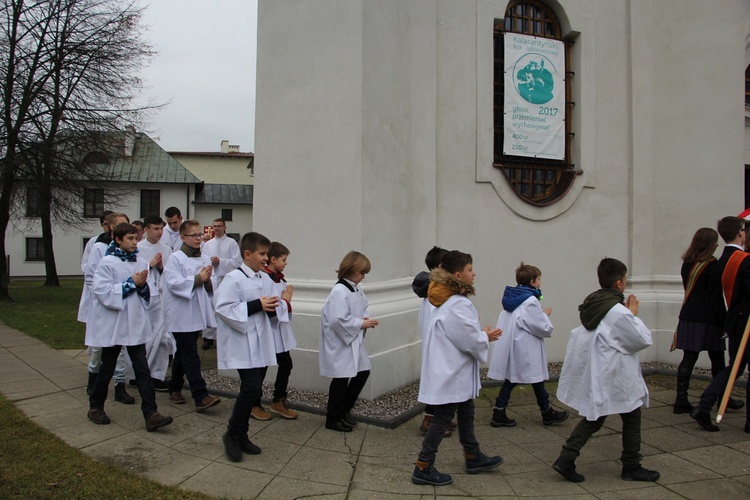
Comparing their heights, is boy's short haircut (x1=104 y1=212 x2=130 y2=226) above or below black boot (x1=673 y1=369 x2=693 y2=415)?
above

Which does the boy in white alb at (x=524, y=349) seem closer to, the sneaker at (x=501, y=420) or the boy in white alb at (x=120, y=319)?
the sneaker at (x=501, y=420)

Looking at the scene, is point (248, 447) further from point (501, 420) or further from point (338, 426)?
point (501, 420)

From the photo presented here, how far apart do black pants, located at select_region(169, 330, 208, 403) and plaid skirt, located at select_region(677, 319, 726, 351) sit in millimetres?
4783

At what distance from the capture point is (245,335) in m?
4.43

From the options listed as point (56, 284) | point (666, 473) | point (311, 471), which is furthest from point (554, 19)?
point (56, 284)

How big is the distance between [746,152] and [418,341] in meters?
6.66

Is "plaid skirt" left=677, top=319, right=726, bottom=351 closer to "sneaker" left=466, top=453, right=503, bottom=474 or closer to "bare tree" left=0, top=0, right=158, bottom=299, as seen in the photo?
"sneaker" left=466, top=453, right=503, bottom=474

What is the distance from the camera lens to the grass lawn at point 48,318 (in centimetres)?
949

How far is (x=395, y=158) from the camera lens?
21.6 feet

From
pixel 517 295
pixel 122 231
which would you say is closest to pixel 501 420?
pixel 517 295

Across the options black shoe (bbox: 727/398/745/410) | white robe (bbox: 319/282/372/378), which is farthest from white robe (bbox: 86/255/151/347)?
black shoe (bbox: 727/398/745/410)

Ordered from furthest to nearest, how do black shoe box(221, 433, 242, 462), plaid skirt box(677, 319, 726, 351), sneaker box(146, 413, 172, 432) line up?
plaid skirt box(677, 319, 726, 351)
sneaker box(146, 413, 172, 432)
black shoe box(221, 433, 242, 462)

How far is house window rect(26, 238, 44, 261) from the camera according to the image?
41531 mm

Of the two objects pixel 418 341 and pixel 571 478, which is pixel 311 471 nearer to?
pixel 571 478
